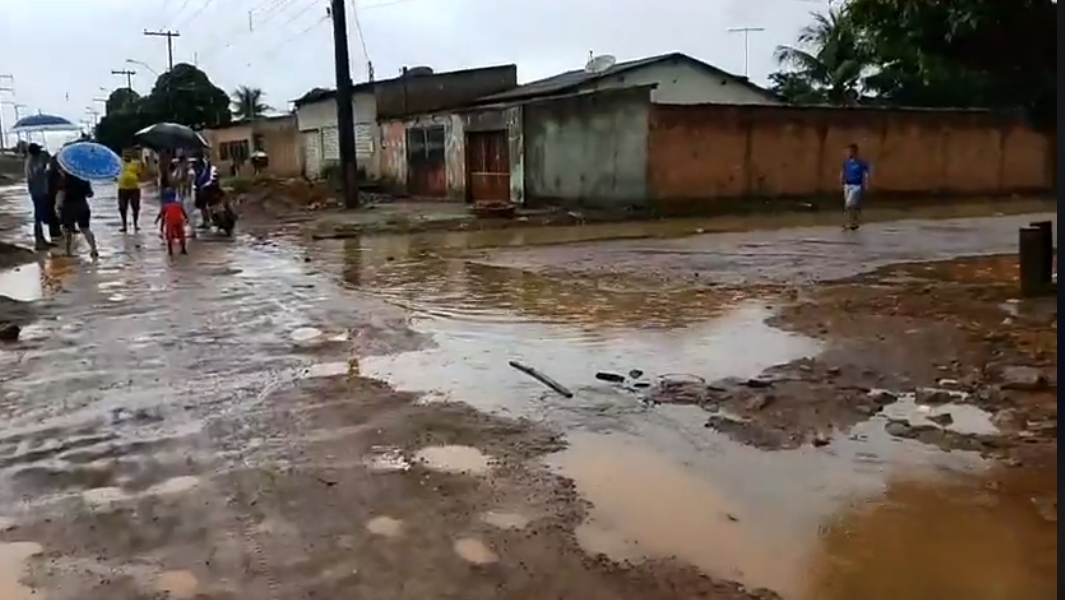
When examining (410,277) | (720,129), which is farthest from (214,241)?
(720,129)

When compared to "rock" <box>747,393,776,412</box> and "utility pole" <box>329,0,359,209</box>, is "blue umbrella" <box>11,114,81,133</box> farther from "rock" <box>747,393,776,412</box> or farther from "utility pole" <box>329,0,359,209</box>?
"rock" <box>747,393,776,412</box>

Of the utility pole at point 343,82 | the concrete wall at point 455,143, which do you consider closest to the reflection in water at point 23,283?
the utility pole at point 343,82

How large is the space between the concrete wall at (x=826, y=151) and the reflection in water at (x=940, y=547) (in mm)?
20625

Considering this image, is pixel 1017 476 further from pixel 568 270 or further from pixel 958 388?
pixel 568 270

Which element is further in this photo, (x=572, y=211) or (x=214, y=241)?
(x=572, y=211)

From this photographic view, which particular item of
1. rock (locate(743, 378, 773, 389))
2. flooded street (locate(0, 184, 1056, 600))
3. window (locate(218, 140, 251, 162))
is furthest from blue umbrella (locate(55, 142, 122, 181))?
window (locate(218, 140, 251, 162))

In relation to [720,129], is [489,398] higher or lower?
lower

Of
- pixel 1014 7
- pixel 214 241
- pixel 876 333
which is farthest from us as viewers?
pixel 214 241

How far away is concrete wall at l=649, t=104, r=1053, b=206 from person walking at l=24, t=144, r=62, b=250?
12954 millimetres

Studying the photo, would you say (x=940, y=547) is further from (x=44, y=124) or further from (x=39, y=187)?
(x=44, y=124)

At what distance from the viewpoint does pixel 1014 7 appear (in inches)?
334

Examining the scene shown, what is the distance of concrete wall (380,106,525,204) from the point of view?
28547 mm

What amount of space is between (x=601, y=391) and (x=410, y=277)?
7.18 metres

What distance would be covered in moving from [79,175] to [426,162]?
62.9ft
